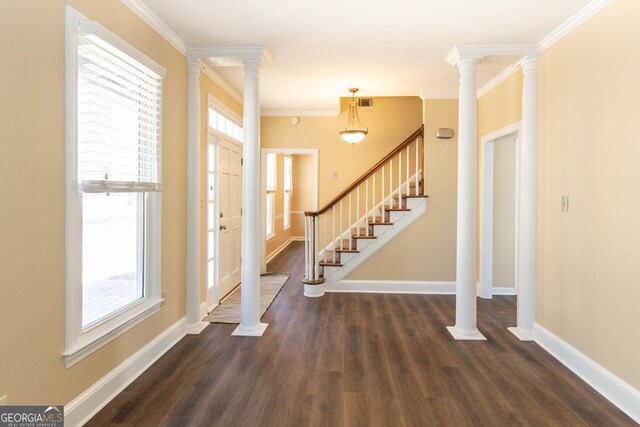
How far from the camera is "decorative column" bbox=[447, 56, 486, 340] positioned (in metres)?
3.69

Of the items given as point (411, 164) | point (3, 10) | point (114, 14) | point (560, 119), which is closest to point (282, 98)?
point (411, 164)

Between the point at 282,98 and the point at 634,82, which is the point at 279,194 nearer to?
the point at 282,98

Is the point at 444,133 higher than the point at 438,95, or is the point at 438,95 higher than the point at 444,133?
the point at 438,95

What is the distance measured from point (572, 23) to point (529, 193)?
1.43 m

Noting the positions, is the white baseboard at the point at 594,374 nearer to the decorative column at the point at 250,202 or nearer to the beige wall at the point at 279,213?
the decorative column at the point at 250,202

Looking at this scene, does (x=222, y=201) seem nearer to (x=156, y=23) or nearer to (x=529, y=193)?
(x=156, y=23)

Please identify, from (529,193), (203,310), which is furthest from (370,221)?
(203,310)

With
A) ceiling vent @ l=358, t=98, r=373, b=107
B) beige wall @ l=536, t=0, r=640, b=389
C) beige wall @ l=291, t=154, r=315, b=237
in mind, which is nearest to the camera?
beige wall @ l=536, t=0, r=640, b=389

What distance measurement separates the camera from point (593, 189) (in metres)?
2.82

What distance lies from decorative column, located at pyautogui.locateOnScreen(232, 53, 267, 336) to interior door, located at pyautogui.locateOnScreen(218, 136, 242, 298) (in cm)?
112

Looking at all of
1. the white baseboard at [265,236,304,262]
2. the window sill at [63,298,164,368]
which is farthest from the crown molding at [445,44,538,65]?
the white baseboard at [265,236,304,262]

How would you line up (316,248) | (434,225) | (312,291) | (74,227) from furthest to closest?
(434,225)
(316,248)
(312,291)
(74,227)

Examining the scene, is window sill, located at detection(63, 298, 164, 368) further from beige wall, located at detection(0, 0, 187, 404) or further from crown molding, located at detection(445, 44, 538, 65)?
crown molding, located at detection(445, 44, 538, 65)

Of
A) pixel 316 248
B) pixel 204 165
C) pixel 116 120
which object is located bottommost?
pixel 316 248
